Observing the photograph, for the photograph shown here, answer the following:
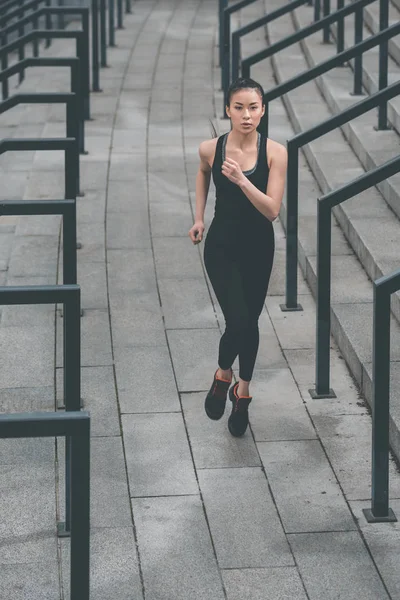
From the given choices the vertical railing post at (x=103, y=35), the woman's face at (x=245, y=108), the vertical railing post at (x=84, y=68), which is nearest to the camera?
the woman's face at (x=245, y=108)

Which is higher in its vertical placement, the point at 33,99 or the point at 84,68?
the point at 33,99

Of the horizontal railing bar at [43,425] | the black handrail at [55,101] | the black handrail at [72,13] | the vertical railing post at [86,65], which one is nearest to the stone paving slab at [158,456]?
the horizontal railing bar at [43,425]

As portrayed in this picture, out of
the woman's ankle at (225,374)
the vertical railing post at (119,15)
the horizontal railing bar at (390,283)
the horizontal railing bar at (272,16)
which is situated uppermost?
the horizontal railing bar at (390,283)

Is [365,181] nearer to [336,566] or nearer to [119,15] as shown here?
[336,566]

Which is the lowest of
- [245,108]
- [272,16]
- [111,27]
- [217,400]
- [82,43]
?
[111,27]

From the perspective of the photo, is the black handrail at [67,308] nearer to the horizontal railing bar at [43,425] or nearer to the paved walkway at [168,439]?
the paved walkway at [168,439]

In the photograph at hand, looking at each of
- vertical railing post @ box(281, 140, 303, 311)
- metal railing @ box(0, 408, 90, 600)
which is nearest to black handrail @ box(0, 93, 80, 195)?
vertical railing post @ box(281, 140, 303, 311)

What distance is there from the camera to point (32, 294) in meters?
4.14

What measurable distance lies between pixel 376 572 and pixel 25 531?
1409 millimetres

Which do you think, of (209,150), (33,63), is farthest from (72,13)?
(209,150)

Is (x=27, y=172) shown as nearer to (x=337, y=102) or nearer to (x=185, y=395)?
(x=337, y=102)

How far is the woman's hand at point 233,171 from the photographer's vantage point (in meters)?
5.27

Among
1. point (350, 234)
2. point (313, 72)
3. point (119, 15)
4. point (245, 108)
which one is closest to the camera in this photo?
point (245, 108)

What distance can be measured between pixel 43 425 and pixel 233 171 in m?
2.11
